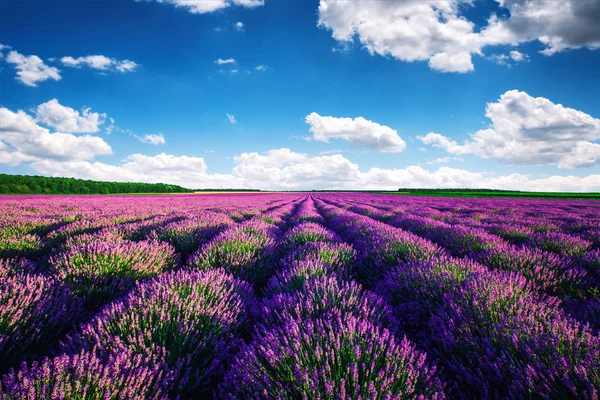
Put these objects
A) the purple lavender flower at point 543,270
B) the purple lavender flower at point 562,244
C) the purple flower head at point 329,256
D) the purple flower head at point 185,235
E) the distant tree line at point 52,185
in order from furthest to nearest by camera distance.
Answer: the distant tree line at point 52,185, the purple flower head at point 185,235, the purple lavender flower at point 562,244, the purple flower head at point 329,256, the purple lavender flower at point 543,270

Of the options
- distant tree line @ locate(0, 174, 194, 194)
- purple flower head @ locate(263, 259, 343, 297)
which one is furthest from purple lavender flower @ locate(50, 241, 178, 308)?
distant tree line @ locate(0, 174, 194, 194)

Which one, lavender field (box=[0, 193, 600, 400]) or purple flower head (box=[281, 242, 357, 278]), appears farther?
purple flower head (box=[281, 242, 357, 278])

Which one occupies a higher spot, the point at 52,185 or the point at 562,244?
the point at 52,185

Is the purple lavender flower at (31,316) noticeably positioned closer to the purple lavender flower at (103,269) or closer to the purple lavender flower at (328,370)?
the purple lavender flower at (103,269)

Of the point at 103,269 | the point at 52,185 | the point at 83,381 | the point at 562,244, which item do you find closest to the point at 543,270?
the point at 562,244

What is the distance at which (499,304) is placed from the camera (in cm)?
201

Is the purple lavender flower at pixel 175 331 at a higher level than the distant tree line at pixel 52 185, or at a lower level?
lower

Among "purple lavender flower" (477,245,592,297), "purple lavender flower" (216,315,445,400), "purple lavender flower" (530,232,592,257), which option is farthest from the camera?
"purple lavender flower" (530,232,592,257)

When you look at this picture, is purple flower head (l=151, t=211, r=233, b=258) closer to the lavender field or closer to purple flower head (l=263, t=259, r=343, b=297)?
the lavender field

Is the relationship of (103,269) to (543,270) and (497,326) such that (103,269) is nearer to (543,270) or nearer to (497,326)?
(497,326)

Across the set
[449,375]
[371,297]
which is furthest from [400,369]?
[371,297]

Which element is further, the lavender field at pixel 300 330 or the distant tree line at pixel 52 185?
the distant tree line at pixel 52 185

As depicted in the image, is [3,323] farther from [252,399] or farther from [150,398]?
[252,399]

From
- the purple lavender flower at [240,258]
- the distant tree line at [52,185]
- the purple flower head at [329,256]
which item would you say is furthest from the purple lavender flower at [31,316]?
the distant tree line at [52,185]
